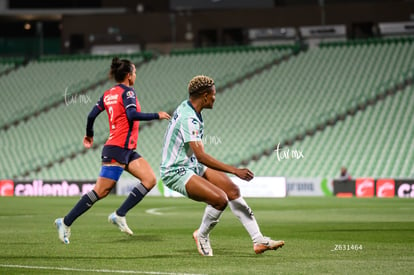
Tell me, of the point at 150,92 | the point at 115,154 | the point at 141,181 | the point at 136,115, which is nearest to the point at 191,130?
the point at 136,115

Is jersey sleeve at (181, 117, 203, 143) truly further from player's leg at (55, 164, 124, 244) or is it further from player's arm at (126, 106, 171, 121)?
player's leg at (55, 164, 124, 244)

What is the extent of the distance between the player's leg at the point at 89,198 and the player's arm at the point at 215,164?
2.60 metres

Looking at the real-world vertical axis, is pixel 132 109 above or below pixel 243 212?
above

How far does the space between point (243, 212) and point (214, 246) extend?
1812 millimetres

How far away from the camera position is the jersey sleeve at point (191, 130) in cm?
1144

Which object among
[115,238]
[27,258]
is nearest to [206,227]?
[27,258]

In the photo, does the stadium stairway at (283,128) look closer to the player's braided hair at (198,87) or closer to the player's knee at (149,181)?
the player's knee at (149,181)

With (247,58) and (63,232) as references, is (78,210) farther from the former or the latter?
(247,58)

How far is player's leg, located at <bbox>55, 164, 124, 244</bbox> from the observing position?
43.3 feet

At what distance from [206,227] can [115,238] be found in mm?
3415

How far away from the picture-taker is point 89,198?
13336mm

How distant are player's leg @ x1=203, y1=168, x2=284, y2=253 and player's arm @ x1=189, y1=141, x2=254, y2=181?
0.71 metres

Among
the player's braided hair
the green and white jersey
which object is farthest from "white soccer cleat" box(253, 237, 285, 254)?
the player's braided hair

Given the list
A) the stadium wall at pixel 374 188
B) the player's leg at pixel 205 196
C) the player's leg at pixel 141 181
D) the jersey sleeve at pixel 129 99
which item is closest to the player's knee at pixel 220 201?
the player's leg at pixel 205 196
